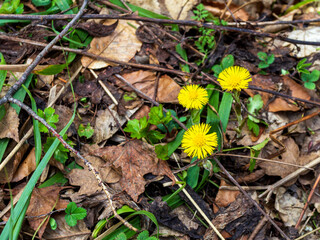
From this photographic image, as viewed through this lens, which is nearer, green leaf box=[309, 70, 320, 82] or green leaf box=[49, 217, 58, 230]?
green leaf box=[49, 217, 58, 230]

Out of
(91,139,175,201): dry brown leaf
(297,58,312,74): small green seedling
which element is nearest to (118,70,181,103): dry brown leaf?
(91,139,175,201): dry brown leaf

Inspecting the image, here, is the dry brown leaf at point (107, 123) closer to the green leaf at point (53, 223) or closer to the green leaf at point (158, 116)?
the green leaf at point (158, 116)

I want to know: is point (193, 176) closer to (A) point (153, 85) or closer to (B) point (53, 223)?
(A) point (153, 85)

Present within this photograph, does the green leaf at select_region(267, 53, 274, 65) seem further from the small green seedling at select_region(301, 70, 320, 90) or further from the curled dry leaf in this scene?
the curled dry leaf

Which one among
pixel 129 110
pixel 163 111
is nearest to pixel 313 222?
pixel 163 111

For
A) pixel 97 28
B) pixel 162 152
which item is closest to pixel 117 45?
pixel 97 28
